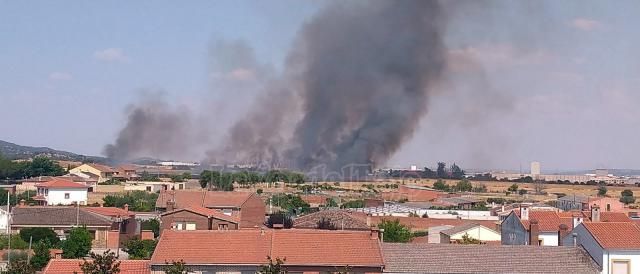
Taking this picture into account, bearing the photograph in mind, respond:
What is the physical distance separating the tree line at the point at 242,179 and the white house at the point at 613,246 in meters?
40.8

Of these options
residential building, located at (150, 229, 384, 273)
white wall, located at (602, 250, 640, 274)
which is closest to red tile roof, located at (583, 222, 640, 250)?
white wall, located at (602, 250, 640, 274)

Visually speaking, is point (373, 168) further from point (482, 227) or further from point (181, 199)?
point (482, 227)

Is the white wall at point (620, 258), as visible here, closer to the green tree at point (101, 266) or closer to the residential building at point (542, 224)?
the residential building at point (542, 224)

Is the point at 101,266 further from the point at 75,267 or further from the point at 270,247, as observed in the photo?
the point at 270,247

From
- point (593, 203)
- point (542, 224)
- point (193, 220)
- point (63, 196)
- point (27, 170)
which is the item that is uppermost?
point (27, 170)

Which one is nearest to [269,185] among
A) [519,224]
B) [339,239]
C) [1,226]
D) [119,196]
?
[119,196]

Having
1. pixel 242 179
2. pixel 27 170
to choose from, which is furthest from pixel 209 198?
pixel 27 170

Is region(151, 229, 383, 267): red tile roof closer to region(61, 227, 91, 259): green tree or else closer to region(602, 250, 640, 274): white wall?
region(602, 250, 640, 274): white wall

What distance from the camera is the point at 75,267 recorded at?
21031 millimetres

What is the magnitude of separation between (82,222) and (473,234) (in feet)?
49.9

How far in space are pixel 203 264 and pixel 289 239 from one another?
225cm

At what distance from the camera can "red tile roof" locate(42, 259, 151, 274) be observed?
2086 cm

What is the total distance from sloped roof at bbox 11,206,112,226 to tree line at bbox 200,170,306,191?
79.8 ft

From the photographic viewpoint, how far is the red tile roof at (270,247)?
71.0 feet
